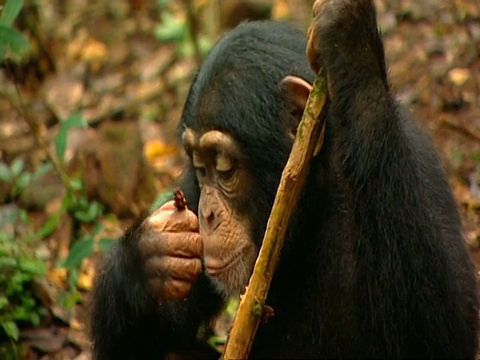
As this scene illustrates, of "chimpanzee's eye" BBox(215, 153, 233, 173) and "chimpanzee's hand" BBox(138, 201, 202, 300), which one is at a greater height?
"chimpanzee's eye" BBox(215, 153, 233, 173)

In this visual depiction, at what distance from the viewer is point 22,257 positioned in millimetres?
6527

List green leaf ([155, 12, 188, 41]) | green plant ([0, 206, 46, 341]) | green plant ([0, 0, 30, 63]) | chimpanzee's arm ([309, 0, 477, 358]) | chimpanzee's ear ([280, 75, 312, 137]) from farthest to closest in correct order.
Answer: green leaf ([155, 12, 188, 41])
green plant ([0, 206, 46, 341])
green plant ([0, 0, 30, 63])
chimpanzee's ear ([280, 75, 312, 137])
chimpanzee's arm ([309, 0, 477, 358])

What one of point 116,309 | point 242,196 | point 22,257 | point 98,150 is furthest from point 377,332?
point 98,150

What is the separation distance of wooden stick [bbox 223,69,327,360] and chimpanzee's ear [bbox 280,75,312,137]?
2.04 ft

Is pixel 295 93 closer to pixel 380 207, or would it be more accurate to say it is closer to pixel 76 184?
pixel 380 207

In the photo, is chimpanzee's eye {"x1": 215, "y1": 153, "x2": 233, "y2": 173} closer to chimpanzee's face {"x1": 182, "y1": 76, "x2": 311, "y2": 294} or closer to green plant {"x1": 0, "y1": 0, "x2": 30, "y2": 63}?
chimpanzee's face {"x1": 182, "y1": 76, "x2": 311, "y2": 294}

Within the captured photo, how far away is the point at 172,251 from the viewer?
4.92 meters

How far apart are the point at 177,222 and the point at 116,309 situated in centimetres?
79

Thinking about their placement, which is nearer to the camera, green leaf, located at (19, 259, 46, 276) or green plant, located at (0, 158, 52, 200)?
green leaf, located at (19, 259, 46, 276)

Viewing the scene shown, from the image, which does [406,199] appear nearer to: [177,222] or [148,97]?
[177,222]

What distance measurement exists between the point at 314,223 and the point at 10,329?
2.11m

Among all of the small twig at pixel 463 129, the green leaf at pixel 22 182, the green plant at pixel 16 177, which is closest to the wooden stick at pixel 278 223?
the green plant at pixel 16 177

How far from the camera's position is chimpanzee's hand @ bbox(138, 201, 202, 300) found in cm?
491

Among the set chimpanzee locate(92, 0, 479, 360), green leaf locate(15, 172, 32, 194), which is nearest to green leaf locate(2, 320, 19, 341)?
chimpanzee locate(92, 0, 479, 360)
